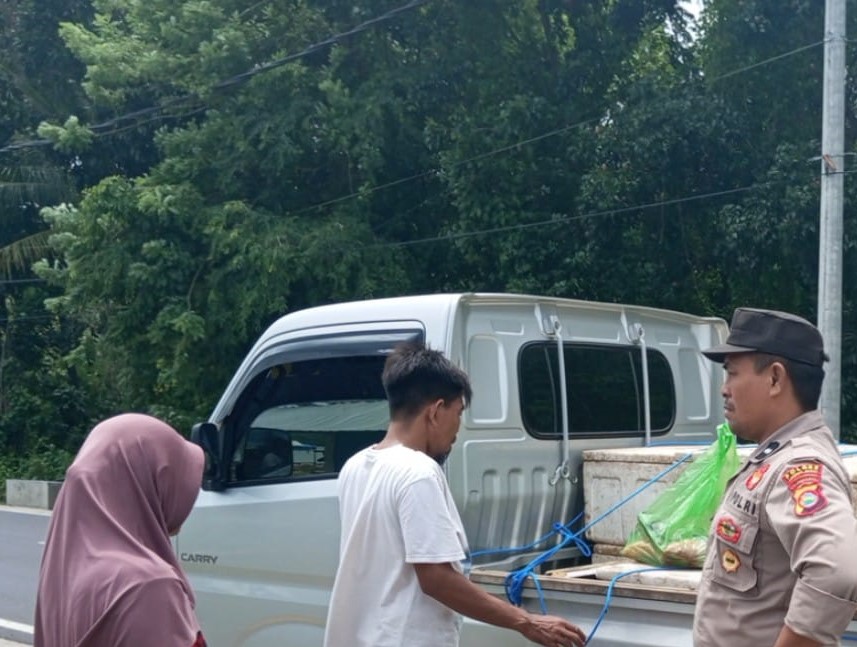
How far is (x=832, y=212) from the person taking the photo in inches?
404

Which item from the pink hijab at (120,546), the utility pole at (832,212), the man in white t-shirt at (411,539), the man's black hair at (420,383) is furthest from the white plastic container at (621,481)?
the utility pole at (832,212)

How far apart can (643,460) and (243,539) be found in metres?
1.62

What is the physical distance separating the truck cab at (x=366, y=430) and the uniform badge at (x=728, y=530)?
1.52 meters

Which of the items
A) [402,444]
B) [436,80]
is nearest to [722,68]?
[436,80]

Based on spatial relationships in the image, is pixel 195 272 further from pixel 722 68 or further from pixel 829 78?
pixel 829 78

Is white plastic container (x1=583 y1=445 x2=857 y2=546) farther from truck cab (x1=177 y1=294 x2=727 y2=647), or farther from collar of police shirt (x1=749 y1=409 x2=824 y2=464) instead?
collar of police shirt (x1=749 y1=409 x2=824 y2=464)

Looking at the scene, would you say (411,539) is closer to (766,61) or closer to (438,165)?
(766,61)

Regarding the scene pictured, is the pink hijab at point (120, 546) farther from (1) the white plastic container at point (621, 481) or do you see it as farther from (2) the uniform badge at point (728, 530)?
(1) the white plastic container at point (621, 481)

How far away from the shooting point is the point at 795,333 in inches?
104

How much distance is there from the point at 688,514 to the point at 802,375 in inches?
48.4

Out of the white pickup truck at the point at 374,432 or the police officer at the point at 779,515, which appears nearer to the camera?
the police officer at the point at 779,515

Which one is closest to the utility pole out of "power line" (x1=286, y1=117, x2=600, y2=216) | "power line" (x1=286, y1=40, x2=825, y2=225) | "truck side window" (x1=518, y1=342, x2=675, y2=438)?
"power line" (x1=286, y1=40, x2=825, y2=225)

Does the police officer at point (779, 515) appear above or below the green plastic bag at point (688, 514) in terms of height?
above

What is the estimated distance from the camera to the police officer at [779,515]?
228cm
